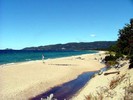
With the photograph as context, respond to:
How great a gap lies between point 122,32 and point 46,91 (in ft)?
112

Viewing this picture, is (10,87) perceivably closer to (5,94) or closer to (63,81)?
(5,94)

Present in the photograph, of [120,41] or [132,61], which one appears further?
[120,41]

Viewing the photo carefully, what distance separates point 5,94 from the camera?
1841 centimetres

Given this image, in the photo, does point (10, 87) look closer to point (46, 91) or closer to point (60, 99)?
point (46, 91)

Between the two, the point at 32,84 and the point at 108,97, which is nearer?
the point at 108,97

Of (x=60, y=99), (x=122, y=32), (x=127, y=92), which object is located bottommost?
(x=60, y=99)

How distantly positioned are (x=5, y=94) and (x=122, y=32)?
37338mm

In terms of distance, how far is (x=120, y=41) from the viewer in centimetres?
4994

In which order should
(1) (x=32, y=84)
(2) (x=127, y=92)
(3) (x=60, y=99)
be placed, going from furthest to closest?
(1) (x=32, y=84), (3) (x=60, y=99), (2) (x=127, y=92)

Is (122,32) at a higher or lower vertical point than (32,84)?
higher

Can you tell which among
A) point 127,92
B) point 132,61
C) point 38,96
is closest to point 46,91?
point 38,96

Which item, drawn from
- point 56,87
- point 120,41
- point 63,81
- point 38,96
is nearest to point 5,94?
point 38,96

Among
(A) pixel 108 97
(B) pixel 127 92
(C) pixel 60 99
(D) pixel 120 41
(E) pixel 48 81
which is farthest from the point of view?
(D) pixel 120 41

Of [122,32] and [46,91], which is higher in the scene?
[122,32]
